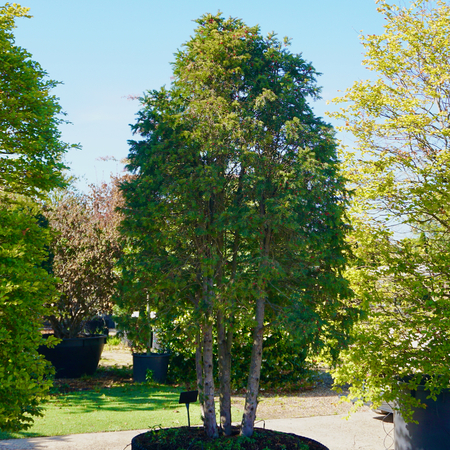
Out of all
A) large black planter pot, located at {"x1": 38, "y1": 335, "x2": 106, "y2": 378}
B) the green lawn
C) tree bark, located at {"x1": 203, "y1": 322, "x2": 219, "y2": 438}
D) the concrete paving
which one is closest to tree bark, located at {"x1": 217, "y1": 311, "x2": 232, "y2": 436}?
tree bark, located at {"x1": 203, "y1": 322, "x2": 219, "y2": 438}

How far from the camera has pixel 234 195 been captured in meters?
5.81

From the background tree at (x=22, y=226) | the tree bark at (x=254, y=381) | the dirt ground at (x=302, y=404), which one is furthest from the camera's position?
the dirt ground at (x=302, y=404)

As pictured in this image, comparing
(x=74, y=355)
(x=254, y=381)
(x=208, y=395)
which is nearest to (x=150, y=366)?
(x=74, y=355)

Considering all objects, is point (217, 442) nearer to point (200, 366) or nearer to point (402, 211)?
point (200, 366)

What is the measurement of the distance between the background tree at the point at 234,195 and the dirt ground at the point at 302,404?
301cm

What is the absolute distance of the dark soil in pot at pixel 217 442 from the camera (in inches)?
212

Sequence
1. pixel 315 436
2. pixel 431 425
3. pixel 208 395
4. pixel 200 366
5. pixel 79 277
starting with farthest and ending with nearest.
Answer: pixel 79 277 → pixel 315 436 → pixel 431 425 → pixel 200 366 → pixel 208 395

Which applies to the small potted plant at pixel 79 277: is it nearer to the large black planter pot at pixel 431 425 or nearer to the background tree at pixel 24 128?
the background tree at pixel 24 128

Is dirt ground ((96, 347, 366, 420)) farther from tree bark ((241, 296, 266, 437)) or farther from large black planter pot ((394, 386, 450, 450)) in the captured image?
tree bark ((241, 296, 266, 437))

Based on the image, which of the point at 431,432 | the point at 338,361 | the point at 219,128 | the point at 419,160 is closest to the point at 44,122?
the point at 219,128

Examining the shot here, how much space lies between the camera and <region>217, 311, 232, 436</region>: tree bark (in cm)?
602

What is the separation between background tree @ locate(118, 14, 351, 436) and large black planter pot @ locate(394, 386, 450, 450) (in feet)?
5.57

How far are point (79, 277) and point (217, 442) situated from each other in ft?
22.5

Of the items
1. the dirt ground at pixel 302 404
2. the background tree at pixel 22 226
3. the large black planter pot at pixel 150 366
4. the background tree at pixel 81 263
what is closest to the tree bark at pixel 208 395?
the background tree at pixel 22 226
